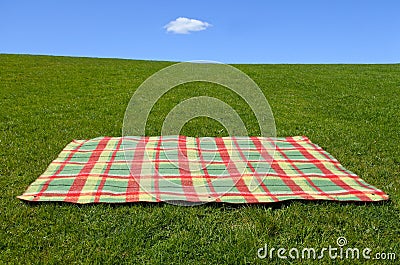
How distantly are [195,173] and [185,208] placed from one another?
91 centimetres

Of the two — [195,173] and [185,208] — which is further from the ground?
[195,173]

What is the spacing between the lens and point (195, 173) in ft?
13.8

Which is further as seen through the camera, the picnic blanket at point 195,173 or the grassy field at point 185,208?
the picnic blanket at point 195,173

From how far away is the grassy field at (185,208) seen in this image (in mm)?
2785

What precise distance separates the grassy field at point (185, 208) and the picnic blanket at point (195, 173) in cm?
17

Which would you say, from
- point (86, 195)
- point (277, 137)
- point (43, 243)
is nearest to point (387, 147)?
point (277, 137)

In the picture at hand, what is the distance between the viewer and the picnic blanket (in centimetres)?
356

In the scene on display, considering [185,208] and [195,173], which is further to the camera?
[195,173]

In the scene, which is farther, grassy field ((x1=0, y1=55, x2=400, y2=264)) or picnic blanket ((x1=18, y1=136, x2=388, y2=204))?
picnic blanket ((x1=18, y1=136, x2=388, y2=204))

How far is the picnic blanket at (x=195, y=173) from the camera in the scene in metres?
3.56

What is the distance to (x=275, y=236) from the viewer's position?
2.93 metres

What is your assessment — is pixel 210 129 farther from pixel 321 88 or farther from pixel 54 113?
pixel 321 88

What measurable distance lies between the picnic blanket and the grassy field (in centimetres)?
17

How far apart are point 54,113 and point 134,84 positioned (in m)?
3.42
